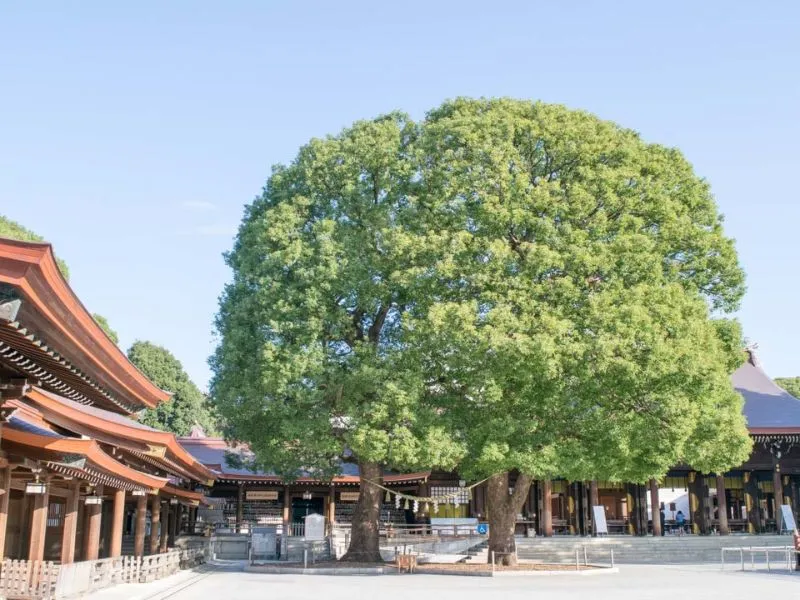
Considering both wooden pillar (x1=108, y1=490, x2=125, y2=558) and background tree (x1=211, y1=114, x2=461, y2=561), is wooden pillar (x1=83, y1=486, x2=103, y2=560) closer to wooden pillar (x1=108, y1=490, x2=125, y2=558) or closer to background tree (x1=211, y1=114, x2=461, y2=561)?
wooden pillar (x1=108, y1=490, x2=125, y2=558)

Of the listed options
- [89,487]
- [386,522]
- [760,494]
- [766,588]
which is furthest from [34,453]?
[760,494]

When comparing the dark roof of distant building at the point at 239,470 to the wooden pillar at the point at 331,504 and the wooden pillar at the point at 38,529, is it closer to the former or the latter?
the wooden pillar at the point at 331,504

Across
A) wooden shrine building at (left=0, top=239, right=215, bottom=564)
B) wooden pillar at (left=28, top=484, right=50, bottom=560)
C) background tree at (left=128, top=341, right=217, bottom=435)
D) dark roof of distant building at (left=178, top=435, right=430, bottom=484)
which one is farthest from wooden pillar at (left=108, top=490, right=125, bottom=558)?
background tree at (left=128, top=341, right=217, bottom=435)

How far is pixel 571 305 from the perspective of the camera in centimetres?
2420

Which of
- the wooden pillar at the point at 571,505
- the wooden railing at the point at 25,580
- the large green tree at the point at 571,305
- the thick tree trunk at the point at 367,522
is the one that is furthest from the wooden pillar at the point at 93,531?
the wooden pillar at the point at 571,505

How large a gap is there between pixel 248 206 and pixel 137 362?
4139 centimetres

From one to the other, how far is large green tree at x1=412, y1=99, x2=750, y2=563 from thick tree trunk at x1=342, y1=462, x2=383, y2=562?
4.40 metres

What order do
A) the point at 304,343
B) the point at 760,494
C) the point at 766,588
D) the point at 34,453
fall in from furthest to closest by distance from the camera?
the point at 760,494, the point at 304,343, the point at 766,588, the point at 34,453

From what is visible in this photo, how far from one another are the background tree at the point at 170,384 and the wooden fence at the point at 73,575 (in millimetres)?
43630

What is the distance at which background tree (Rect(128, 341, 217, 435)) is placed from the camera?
68.1 meters

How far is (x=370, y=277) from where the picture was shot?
26.0 m

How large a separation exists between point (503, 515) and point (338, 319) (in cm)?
872

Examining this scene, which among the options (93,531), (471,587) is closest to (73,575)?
(93,531)

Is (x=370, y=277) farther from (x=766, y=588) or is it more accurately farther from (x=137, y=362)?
(x=137, y=362)
